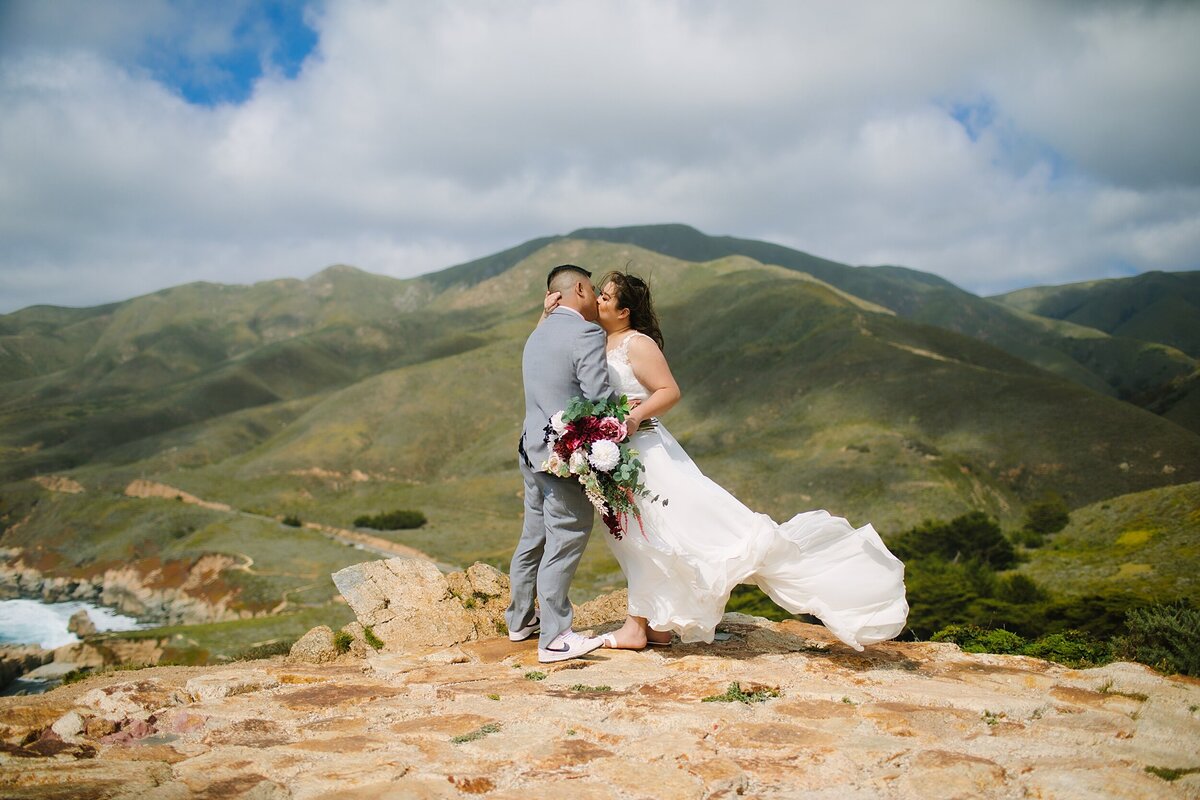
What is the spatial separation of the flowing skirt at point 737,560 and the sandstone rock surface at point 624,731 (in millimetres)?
436

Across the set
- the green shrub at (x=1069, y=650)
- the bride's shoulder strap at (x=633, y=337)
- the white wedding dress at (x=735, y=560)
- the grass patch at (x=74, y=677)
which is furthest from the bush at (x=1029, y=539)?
the grass patch at (x=74, y=677)

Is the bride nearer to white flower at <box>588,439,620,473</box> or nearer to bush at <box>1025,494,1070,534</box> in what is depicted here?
white flower at <box>588,439,620,473</box>

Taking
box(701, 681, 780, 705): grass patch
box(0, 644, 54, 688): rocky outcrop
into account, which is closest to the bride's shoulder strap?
box(701, 681, 780, 705): grass patch

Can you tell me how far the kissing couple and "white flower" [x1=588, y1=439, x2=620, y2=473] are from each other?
37 centimetres

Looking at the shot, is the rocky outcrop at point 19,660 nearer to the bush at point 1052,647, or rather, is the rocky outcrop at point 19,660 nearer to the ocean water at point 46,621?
the ocean water at point 46,621

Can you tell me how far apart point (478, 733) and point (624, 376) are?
10.3 ft

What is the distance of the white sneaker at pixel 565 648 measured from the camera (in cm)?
650

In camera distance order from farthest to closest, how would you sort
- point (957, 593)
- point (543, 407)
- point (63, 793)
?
point (957, 593) < point (543, 407) < point (63, 793)

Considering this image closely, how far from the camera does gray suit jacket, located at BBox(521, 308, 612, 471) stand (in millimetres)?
6266

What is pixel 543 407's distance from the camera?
6.48 metres

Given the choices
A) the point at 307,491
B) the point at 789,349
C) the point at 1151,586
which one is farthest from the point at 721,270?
the point at 1151,586

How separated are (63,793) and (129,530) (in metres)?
77.3

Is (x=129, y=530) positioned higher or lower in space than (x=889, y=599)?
lower

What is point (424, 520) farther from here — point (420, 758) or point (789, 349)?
point (420, 758)
